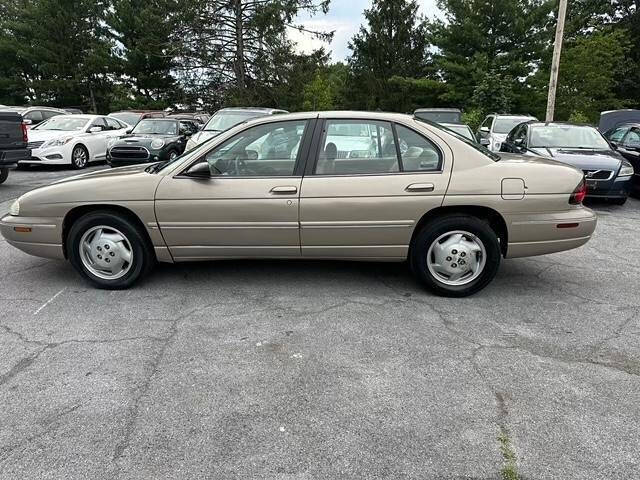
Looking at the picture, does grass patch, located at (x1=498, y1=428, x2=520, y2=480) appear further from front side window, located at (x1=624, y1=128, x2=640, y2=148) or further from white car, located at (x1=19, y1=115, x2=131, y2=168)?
white car, located at (x1=19, y1=115, x2=131, y2=168)

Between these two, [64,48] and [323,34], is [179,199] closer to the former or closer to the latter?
[323,34]

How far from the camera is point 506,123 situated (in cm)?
1422

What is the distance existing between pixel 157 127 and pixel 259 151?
1052 centimetres

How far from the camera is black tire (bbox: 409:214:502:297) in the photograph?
404 cm

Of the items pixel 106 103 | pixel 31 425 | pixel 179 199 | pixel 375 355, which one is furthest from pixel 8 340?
pixel 106 103

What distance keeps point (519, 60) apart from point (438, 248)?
29.2 metres

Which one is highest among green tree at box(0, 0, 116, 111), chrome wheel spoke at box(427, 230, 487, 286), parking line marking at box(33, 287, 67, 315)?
green tree at box(0, 0, 116, 111)

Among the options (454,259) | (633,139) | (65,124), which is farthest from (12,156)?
(633,139)

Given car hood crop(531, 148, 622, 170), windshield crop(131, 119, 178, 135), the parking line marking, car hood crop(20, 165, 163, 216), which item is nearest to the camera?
the parking line marking

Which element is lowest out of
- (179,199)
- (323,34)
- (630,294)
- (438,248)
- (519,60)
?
(630,294)

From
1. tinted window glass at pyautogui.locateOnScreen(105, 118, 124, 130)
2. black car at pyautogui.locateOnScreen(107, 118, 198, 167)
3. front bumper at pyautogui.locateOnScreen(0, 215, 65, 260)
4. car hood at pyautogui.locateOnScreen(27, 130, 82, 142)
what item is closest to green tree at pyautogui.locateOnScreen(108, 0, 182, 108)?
tinted window glass at pyautogui.locateOnScreen(105, 118, 124, 130)

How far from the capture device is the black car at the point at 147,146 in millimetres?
12000

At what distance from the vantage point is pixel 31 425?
2496 millimetres

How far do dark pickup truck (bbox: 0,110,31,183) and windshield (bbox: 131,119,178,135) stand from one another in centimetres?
420
